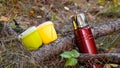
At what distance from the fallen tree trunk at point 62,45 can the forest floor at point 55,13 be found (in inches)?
4.3

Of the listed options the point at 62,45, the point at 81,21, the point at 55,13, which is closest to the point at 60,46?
the point at 62,45

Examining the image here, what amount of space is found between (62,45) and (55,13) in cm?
131

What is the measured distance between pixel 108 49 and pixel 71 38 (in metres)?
0.35

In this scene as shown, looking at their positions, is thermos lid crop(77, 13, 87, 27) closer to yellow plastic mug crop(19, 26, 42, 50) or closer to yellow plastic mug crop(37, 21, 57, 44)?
yellow plastic mug crop(37, 21, 57, 44)

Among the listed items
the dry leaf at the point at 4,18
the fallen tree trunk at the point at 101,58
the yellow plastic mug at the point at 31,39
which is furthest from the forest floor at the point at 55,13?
the fallen tree trunk at the point at 101,58

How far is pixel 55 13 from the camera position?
360 centimetres

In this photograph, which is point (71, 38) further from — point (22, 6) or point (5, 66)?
point (22, 6)

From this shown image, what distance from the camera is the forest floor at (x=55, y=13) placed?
117 inches

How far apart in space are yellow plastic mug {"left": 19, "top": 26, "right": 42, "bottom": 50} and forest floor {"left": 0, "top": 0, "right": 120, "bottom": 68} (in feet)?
1.16

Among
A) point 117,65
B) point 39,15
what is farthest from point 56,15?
point 117,65

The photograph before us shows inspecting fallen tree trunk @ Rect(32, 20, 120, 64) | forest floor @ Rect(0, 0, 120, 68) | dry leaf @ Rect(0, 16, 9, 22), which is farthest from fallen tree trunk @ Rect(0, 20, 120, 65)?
dry leaf @ Rect(0, 16, 9, 22)

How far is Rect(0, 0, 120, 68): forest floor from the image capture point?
9.77ft

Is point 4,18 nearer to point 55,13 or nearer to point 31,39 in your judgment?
point 55,13

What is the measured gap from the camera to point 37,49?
7.43 ft
